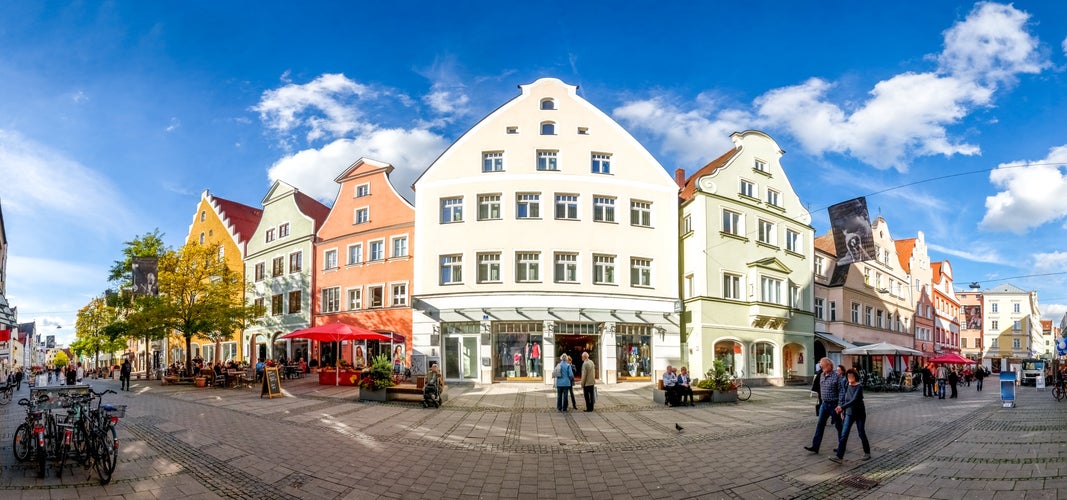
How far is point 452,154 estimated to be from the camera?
31938 millimetres

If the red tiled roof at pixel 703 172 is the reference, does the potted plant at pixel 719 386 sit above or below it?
below

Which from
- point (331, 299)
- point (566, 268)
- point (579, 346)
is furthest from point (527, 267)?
point (331, 299)

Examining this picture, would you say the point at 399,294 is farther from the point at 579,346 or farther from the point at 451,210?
the point at 579,346

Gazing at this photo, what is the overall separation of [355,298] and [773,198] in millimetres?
25229

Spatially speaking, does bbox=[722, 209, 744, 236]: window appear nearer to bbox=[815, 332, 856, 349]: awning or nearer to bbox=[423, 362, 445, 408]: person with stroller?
bbox=[815, 332, 856, 349]: awning

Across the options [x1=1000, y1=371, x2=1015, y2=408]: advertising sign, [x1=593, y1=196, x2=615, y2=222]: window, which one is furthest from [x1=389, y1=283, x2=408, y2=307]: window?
[x1=1000, y1=371, x2=1015, y2=408]: advertising sign

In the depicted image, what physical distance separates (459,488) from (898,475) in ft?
21.8

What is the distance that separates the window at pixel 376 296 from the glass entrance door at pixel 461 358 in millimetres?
6409

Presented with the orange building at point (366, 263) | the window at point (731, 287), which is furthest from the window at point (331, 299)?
the window at point (731, 287)

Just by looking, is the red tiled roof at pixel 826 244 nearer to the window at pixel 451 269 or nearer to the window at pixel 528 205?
the window at pixel 528 205

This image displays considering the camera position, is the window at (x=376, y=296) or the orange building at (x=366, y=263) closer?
the orange building at (x=366, y=263)

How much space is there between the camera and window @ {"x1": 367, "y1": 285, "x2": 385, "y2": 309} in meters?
35.1

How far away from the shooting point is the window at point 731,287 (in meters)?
32.9

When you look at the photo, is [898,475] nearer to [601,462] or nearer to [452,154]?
[601,462]
